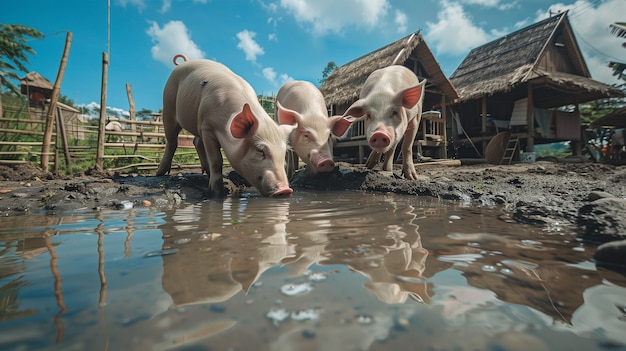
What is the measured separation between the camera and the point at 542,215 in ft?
6.66

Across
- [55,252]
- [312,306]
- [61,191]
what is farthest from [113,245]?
[61,191]

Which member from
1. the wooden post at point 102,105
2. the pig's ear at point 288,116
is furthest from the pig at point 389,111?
the wooden post at point 102,105

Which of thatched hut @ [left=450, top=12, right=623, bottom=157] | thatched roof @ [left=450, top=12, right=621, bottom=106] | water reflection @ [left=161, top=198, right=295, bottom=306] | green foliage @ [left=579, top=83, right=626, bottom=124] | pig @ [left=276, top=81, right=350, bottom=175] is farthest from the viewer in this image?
green foliage @ [left=579, top=83, right=626, bottom=124]

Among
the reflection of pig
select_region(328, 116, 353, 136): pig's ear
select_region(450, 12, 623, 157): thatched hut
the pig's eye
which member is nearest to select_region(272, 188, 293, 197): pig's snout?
the pig's eye

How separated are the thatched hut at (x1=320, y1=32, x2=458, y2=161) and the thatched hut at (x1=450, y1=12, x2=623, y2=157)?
1.22 m

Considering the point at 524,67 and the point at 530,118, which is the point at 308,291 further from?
the point at 524,67

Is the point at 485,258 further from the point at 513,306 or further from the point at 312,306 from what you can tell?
the point at 312,306

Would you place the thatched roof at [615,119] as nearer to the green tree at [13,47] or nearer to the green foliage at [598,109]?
the green foliage at [598,109]

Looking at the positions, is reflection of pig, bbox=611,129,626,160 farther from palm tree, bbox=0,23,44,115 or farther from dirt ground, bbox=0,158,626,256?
palm tree, bbox=0,23,44,115

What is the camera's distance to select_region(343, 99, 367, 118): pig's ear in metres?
4.68

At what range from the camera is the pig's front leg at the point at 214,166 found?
362cm

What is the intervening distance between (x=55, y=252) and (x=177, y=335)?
1059 mm

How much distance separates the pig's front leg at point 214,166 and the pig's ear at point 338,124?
1.79 m

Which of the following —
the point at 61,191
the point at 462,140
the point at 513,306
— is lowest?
the point at 513,306
